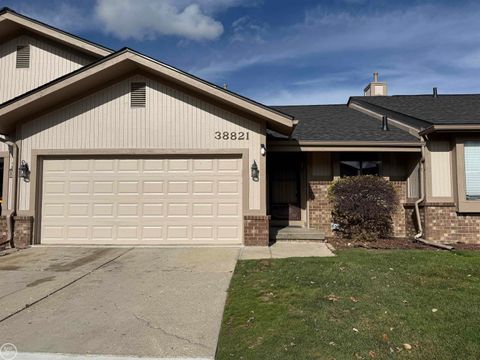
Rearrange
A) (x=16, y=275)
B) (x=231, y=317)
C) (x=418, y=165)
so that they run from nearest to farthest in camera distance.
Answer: (x=231, y=317) → (x=16, y=275) → (x=418, y=165)

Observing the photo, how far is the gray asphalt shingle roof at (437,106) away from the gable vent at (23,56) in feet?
38.4

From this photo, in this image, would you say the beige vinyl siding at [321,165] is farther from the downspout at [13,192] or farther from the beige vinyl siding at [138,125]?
the downspout at [13,192]

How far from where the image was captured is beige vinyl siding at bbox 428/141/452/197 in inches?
372

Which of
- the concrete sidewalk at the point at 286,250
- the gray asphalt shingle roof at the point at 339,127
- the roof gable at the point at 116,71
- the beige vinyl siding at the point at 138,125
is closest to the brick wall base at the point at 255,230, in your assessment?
the concrete sidewalk at the point at 286,250

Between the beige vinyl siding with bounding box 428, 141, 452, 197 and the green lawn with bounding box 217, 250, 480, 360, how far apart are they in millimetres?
3011

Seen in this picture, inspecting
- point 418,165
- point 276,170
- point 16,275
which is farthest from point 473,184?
point 16,275

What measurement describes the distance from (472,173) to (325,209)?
152 inches

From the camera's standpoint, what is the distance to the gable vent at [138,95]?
9.09 metres

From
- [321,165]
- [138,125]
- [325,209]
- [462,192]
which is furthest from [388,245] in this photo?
[138,125]

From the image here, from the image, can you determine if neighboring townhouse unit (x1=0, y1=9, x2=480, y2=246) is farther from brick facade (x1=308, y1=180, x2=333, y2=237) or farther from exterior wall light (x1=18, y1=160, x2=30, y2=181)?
brick facade (x1=308, y1=180, x2=333, y2=237)

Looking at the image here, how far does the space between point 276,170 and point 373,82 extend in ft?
29.4

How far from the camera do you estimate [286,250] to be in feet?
27.1

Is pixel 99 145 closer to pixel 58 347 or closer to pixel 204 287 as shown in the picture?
pixel 204 287

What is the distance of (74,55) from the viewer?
A: 11.1m
